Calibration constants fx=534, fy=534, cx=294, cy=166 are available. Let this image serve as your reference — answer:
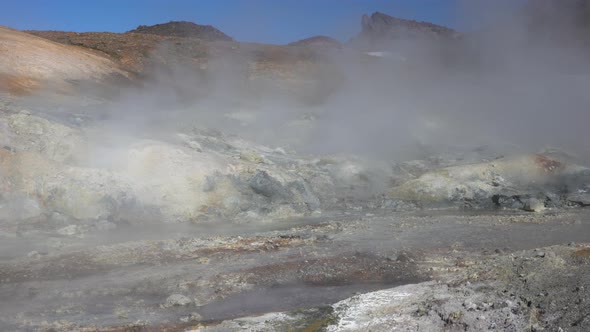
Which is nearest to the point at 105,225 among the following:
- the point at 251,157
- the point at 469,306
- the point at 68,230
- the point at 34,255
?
the point at 68,230

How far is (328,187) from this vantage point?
10.8m

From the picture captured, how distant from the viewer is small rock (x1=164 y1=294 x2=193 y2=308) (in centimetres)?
501

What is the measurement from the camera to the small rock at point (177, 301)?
501 centimetres

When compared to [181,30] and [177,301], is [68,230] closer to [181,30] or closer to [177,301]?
[177,301]

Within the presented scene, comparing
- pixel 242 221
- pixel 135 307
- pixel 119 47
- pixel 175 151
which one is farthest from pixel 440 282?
pixel 119 47

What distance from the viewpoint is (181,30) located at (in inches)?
1361

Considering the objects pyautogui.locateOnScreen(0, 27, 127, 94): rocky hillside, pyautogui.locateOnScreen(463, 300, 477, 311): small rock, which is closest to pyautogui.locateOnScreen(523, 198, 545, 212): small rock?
pyautogui.locateOnScreen(463, 300, 477, 311): small rock

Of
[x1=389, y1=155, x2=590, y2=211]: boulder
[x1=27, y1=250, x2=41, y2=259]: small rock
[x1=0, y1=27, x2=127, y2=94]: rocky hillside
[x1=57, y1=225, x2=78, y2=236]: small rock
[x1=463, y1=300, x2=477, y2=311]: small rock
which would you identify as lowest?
[x1=463, y1=300, x2=477, y2=311]: small rock

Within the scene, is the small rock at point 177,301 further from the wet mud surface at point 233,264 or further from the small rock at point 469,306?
the small rock at point 469,306

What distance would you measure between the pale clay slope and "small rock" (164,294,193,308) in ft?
39.6

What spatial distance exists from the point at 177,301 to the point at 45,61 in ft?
44.8

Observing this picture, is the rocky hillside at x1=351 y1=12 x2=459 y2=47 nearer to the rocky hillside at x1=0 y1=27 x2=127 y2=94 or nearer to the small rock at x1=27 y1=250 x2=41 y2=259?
the rocky hillside at x1=0 y1=27 x2=127 y2=94

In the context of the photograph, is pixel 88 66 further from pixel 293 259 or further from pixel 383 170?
pixel 293 259

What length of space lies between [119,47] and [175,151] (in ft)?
43.8
